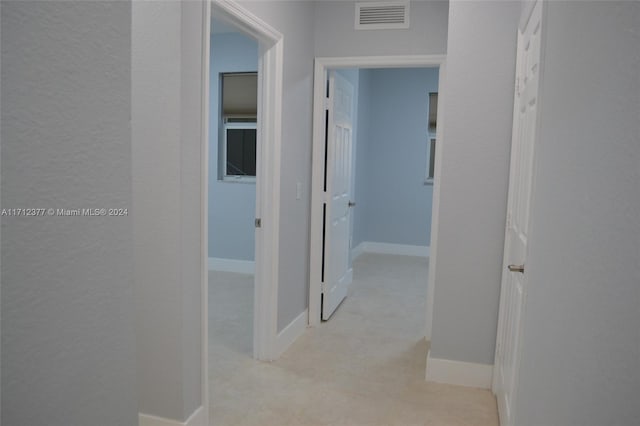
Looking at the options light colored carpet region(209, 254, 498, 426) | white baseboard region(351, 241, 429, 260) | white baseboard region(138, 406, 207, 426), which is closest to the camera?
white baseboard region(138, 406, 207, 426)

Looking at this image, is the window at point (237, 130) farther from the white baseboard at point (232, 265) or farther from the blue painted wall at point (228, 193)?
the white baseboard at point (232, 265)

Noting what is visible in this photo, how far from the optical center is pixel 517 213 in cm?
247

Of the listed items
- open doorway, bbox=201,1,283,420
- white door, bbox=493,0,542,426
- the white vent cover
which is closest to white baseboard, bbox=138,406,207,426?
open doorway, bbox=201,1,283,420

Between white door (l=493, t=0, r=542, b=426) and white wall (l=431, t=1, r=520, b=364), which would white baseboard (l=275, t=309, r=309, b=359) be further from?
white door (l=493, t=0, r=542, b=426)

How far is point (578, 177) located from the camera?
993 millimetres

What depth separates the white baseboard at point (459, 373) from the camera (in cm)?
297

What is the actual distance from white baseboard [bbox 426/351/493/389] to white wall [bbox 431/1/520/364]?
0.12ft

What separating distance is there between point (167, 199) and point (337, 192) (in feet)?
7.34

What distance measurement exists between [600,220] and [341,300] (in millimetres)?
3878

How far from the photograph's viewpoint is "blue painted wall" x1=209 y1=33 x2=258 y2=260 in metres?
5.62

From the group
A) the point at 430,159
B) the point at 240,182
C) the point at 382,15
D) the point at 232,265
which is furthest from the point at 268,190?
the point at 430,159

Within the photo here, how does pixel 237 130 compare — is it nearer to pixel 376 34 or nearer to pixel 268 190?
pixel 376 34

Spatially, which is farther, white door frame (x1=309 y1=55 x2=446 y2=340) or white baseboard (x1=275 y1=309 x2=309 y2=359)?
white door frame (x1=309 y1=55 x2=446 y2=340)

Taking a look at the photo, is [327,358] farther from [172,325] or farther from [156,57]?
[156,57]
